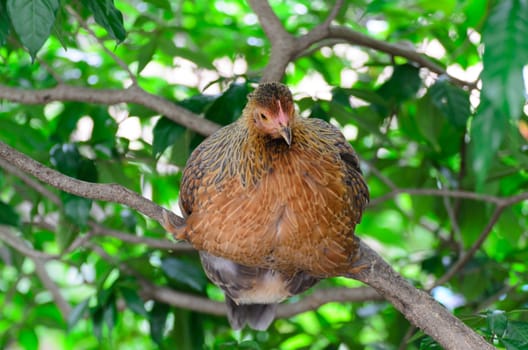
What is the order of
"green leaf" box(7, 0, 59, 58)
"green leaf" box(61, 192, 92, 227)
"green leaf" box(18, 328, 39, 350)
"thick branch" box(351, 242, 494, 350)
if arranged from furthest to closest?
"green leaf" box(18, 328, 39, 350), "green leaf" box(61, 192, 92, 227), "thick branch" box(351, 242, 494, 350), "green leaf" box(7, 0, 59, 58)

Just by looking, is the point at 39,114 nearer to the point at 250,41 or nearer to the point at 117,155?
the point at 117,155

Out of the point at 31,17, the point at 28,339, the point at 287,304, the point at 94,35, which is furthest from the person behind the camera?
the point at 28,339

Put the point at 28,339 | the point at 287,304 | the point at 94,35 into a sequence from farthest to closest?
the point at 28,339 → the point at 287,304 → the point at 94,35

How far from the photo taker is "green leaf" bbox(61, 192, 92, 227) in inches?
71.5

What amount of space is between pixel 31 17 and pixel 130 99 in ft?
2.56

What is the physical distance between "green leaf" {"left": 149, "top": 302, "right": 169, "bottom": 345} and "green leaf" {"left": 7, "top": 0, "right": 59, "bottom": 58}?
1.26 m

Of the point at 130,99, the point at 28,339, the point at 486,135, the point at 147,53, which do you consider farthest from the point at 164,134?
the point at 486,135

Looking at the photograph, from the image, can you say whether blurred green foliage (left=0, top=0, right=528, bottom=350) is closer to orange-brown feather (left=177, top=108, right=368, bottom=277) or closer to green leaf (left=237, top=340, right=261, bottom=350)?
green leaf (left=237, top=340, right=261, bottom=350)

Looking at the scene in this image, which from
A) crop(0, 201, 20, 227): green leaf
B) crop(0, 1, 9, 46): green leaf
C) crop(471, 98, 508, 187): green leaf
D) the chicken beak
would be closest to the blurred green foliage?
crop(0, 201, 20, 227): green leaf

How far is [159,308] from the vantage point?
2.30 metres

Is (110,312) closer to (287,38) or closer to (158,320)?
(158,320)

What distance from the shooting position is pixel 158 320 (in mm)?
2258

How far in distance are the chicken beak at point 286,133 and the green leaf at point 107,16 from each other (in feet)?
1.11

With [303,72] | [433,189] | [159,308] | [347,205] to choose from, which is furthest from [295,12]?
[347,205]
